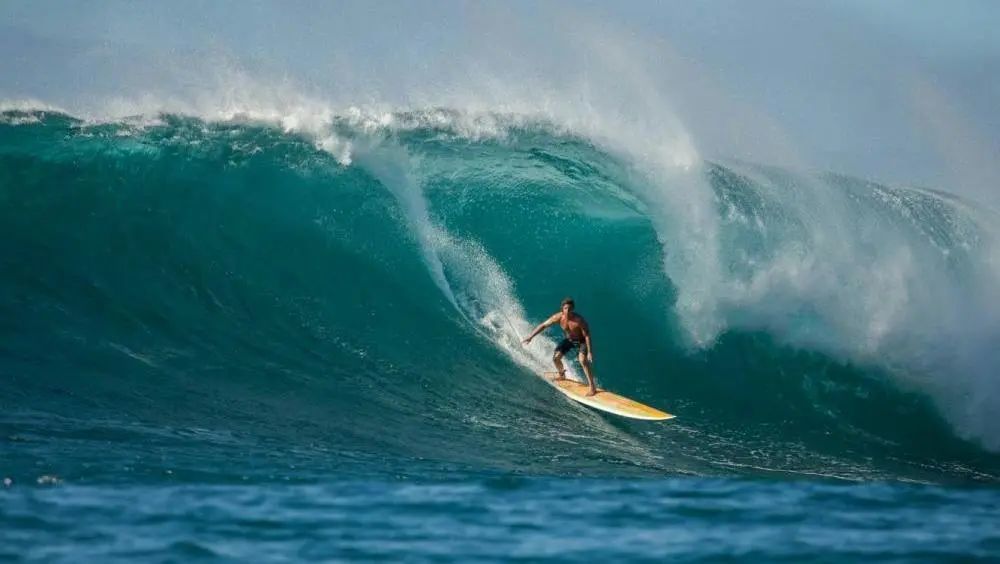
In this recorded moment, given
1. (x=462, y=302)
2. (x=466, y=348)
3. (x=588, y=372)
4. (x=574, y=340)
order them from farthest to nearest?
(x=462, y=302) < (x=466, y=348) < (x=574, y=340) < (x=588, y=372)

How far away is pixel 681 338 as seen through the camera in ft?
41.0

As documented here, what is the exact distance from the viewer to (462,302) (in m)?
12.7

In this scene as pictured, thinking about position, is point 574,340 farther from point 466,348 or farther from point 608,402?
point 466,348

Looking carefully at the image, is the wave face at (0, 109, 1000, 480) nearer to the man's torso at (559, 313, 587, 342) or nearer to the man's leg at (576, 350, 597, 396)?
the man's leg at (576, 350, 597, 396)

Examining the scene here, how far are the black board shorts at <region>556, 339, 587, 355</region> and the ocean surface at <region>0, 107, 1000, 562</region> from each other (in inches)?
17.5

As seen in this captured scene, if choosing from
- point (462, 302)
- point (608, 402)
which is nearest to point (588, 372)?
point (608, 402)

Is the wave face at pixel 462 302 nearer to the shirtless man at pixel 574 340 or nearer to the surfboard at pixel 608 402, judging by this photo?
the surfboard at pixel 608 402

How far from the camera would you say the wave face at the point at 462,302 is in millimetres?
9375

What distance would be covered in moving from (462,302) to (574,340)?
192cm

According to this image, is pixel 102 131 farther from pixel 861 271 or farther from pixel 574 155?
pixel 861 271

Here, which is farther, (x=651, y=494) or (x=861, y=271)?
(x=861, y=271)

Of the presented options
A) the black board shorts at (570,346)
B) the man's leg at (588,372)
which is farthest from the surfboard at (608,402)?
the black board shorts at (570,346)

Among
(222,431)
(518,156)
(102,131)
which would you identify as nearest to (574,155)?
(518,156)

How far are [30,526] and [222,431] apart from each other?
2691mm
